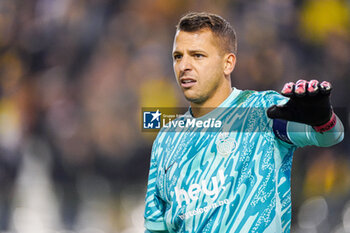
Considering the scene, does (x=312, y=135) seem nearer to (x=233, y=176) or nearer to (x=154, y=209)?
(x=233, y=176)

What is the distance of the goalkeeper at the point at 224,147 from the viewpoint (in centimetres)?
120

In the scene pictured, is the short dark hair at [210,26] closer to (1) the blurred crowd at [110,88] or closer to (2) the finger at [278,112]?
(2) the finger at [278,112]

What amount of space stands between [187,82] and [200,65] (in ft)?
0.25

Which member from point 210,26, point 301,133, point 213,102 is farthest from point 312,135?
point 210,26

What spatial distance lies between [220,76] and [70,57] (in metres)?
2.52

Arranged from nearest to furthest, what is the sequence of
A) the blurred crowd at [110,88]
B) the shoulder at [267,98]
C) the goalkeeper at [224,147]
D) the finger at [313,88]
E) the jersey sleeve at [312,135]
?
the finger at [313,88]
the jersey sleeve at [312,135]
the goalkeeper at [224,147]
the shoulder at [267,98]
the blurred crowd at [110,88]

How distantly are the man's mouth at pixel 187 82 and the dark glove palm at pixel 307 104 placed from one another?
42 cm

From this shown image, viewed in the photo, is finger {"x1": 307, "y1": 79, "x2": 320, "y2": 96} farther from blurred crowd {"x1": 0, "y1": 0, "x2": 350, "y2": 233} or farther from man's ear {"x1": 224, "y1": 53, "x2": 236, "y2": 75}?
blurred crowd {"x1": 0, "y1": 0, "x2": 350, "y2": 233}

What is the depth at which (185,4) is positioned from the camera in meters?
3.66

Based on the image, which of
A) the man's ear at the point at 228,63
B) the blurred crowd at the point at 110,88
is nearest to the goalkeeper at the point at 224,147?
the man's ear at the point at 228,63

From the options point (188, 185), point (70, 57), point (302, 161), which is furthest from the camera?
point (70, 57)

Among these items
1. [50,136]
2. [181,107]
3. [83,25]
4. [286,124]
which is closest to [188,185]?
[286,124]

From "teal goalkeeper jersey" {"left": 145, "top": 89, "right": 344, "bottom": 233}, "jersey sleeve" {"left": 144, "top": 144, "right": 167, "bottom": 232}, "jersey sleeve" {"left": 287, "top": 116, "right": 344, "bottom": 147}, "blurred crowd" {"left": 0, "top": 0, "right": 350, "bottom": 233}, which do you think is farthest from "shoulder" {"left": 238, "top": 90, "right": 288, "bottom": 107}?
"blurred crowd" {"left": 0, "top": 0, "right": 350, "bottom": 233}

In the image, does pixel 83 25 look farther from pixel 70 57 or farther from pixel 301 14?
pixel 301 14
